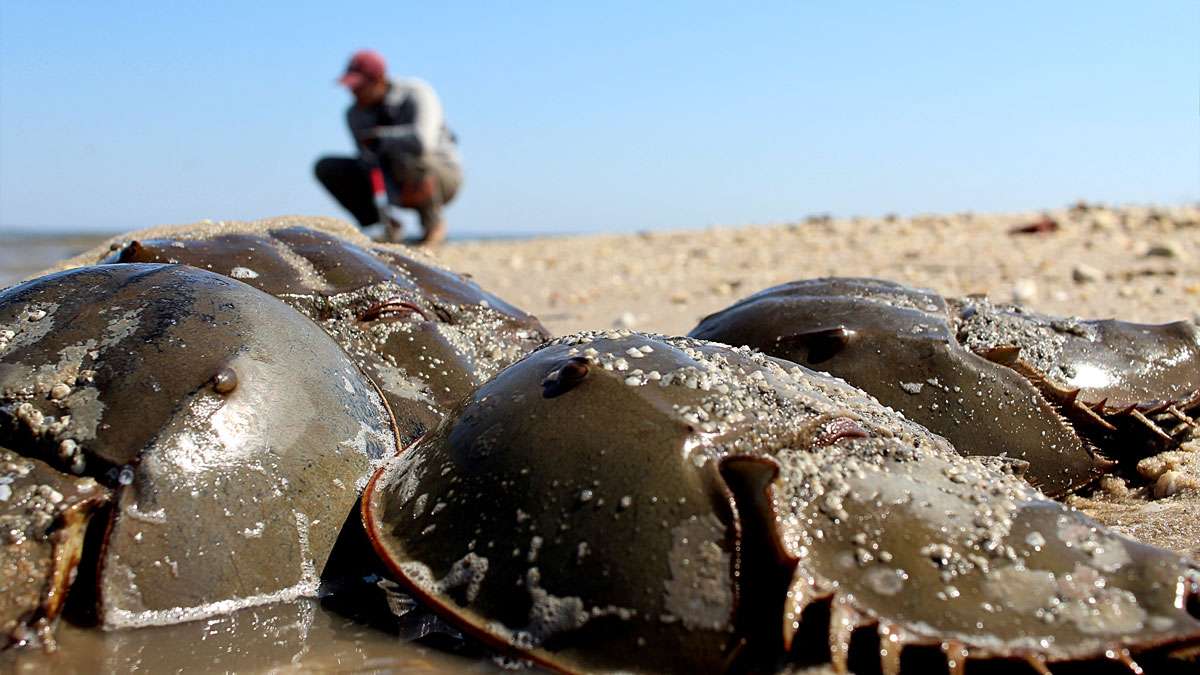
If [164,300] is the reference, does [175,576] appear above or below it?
below

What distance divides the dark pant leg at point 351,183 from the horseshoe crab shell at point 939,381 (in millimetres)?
8198

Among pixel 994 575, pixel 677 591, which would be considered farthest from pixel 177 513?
pixel 994 575

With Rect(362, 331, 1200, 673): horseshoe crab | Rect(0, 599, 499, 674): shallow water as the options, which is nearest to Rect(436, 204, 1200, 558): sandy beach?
Rect(362, 331, 1200, 673): horseshoe crab

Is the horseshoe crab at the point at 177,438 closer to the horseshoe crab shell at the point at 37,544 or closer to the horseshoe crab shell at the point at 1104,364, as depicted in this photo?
the horseshoe crab shell at the point at 37,544

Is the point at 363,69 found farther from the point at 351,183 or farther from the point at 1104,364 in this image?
the point at 1104,364

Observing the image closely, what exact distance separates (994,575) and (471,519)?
772mm

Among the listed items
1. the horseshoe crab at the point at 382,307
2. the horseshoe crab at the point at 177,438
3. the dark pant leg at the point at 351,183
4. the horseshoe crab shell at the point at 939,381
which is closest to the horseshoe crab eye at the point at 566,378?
the horseshoe crab at the point at 177,438

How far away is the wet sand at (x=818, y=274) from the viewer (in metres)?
1.73

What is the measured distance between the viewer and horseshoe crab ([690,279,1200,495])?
2.44m

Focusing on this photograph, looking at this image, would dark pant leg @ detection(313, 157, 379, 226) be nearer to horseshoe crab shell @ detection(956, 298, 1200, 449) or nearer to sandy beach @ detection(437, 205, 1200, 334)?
sandy beach @ detection(437, 205, 1200, 334)

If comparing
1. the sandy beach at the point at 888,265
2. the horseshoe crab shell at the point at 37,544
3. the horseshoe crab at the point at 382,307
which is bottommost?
the sandy beach at the point at 888,265

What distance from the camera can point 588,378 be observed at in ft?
5.78

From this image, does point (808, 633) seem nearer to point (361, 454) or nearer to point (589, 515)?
point (589, 515)

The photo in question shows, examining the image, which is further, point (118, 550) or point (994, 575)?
point (118, 550)
